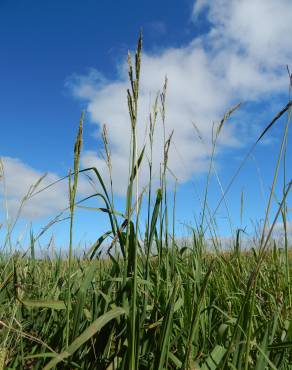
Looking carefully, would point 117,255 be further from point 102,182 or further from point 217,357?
point 217,357

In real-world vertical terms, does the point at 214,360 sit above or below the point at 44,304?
below

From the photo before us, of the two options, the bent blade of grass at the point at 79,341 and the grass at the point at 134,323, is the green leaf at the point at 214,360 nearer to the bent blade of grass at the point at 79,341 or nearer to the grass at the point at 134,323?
the grass at the point at 134,323

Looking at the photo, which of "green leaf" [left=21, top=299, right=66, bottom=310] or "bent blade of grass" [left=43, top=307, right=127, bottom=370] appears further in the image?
"green leaf" [left=21, top=299, right=66, bottom=310]

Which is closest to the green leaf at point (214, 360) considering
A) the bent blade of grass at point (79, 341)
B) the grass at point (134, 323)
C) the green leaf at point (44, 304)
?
the grass at point (134, 323)

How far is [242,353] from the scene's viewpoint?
1.29 metres

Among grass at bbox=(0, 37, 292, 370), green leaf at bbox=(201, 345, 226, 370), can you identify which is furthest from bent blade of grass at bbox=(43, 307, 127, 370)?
green leaf at bbox=(201, 345, 226, 370)

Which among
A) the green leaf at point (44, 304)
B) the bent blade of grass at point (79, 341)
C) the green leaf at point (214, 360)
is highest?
the green leaf at point (44, 304)

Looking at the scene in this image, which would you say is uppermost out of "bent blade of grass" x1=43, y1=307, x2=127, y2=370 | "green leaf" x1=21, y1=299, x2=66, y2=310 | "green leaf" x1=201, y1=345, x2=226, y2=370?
"green leaf" x1=21, y1=299, x2=66, y2=310

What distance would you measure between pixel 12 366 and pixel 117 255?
0.62m

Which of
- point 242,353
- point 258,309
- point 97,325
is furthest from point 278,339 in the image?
point 97,325

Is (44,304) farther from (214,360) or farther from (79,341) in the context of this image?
(214,360)

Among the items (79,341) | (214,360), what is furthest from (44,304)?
(214,360)

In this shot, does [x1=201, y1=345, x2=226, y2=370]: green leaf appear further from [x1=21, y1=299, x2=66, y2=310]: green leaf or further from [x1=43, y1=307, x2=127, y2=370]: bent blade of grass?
[x1=21, y1=299, x2=66, y2=310]: green leaf

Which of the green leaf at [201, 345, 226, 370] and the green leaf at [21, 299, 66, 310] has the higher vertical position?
the green leaf at [21, 299, 66, 310]
